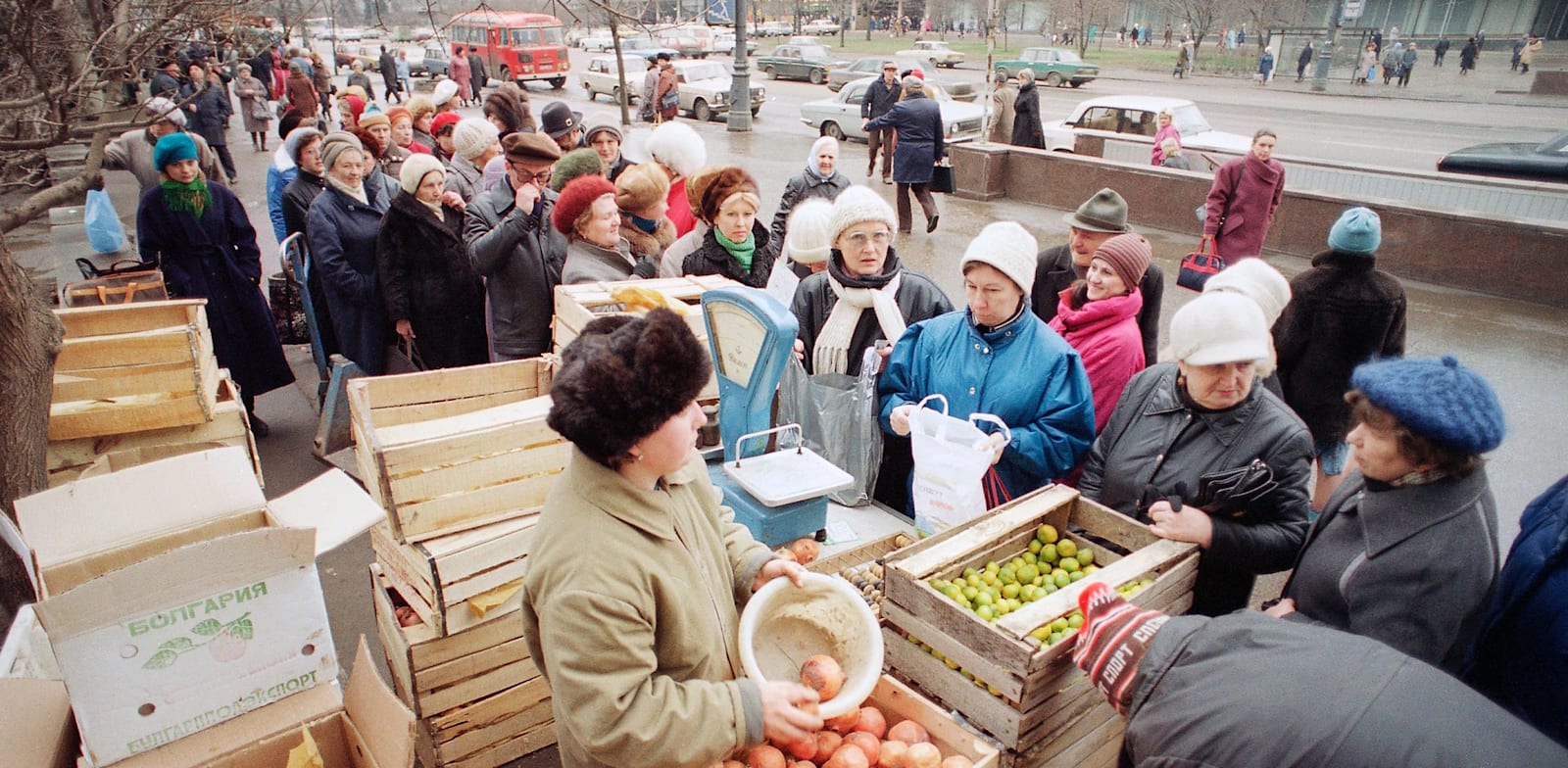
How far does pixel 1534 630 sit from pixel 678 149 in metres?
5.21

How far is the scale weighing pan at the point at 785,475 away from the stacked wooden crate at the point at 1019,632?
15.4 inches

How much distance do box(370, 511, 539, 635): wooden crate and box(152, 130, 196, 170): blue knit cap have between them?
12.2 ft

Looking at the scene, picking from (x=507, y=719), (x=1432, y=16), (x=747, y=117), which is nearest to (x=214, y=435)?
(x=507, y=719)

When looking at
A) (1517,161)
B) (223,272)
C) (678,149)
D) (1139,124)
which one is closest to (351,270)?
(223,272)

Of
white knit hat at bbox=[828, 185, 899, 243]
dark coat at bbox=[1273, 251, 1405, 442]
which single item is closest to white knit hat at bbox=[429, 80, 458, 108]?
white knit hat at bbox=[828, 185, 899, 243]

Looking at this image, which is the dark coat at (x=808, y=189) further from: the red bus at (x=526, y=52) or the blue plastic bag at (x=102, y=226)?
the red bus at (x=526, y=52)

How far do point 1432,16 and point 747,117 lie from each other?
3655 cm

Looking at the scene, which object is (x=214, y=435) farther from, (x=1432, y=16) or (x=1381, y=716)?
(x=1432, y=16)

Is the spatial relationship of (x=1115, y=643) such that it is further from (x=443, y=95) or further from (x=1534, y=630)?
(x=443, y=95)

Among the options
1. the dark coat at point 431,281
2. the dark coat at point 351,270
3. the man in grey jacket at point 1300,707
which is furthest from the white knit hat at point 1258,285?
the dark coat at point 351,270

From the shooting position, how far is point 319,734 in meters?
2.67

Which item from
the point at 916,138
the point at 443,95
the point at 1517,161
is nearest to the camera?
the point at 443,95

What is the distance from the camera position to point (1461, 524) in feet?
6.90

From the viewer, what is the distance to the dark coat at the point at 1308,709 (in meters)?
1.42
